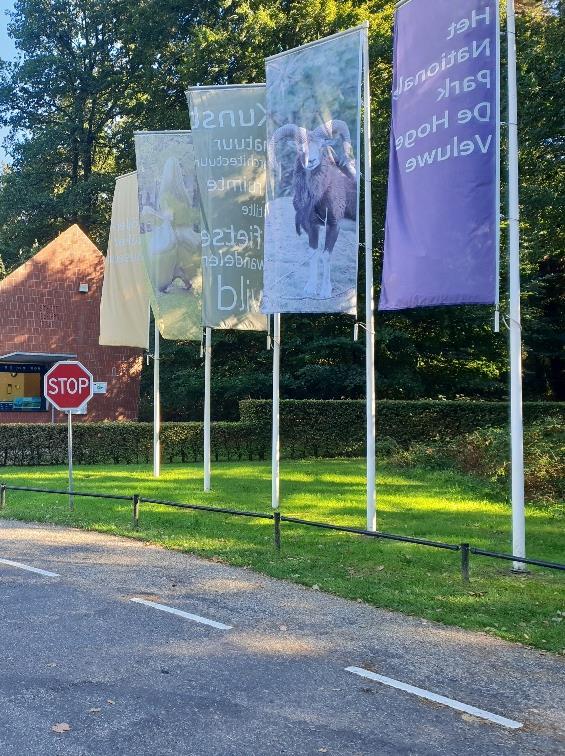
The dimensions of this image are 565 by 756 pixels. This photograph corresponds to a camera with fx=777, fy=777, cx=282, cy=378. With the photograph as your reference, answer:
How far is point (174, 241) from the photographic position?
17297 millimetres

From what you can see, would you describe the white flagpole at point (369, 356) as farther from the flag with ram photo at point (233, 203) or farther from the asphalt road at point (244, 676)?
the flag with ram photo at point (233, 203)

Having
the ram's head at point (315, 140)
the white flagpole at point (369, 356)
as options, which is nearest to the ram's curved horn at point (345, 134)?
the ram's head at point (315, 140)

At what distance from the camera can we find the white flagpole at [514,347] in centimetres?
921

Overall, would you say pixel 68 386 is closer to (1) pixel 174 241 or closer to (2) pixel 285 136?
(1) pixel 174 241

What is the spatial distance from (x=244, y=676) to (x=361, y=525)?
678 centimetres

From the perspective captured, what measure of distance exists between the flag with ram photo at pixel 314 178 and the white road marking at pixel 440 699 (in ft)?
22.6

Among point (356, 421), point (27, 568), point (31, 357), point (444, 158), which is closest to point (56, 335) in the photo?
point (31, 357)

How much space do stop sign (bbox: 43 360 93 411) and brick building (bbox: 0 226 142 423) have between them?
14.4 m

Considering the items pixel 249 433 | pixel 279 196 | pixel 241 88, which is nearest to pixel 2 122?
pixel 249 433

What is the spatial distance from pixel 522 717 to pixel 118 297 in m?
16.4

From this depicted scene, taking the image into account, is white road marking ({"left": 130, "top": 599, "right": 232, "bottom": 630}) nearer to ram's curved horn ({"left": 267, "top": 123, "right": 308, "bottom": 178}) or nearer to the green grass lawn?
the green grass lawn

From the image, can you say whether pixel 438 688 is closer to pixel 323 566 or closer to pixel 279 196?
pixel 323 566

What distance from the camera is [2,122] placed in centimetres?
4503

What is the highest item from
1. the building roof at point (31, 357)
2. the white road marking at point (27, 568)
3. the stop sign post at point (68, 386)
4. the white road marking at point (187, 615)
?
the building roof at point (31, 357)
